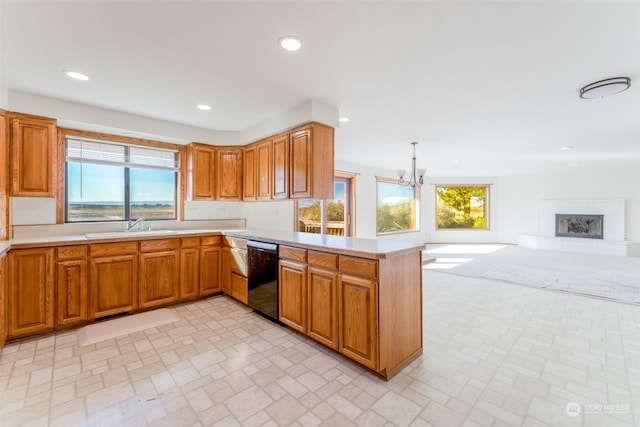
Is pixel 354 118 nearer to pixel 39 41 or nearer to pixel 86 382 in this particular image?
pixel 39 41

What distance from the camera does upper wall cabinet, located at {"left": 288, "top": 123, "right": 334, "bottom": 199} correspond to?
307 centimetres

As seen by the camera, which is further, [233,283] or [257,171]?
[257,171]

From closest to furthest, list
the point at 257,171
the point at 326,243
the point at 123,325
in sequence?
the point at 326,243
the point at 123,325
the point at 257,171

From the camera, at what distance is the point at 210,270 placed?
150 inches

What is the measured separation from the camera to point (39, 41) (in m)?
1.97

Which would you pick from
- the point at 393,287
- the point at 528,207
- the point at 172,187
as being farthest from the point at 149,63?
the point at 528,207

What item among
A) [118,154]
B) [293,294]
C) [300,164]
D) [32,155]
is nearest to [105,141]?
[118,154]

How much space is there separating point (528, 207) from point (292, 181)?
8620 millimetres

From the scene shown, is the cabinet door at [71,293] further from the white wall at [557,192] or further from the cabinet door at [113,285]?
the white wall at [557,192]

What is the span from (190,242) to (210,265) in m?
0.42

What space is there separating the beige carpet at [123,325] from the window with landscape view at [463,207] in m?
8.32

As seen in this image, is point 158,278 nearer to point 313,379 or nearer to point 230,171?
point 230,171

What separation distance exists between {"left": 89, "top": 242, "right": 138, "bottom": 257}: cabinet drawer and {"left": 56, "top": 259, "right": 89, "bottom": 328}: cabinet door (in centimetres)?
13

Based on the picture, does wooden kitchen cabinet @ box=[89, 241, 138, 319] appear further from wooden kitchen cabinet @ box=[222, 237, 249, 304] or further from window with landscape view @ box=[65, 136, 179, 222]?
wooden kitchen cabinet @ box=[222, 237, 249, 304]
